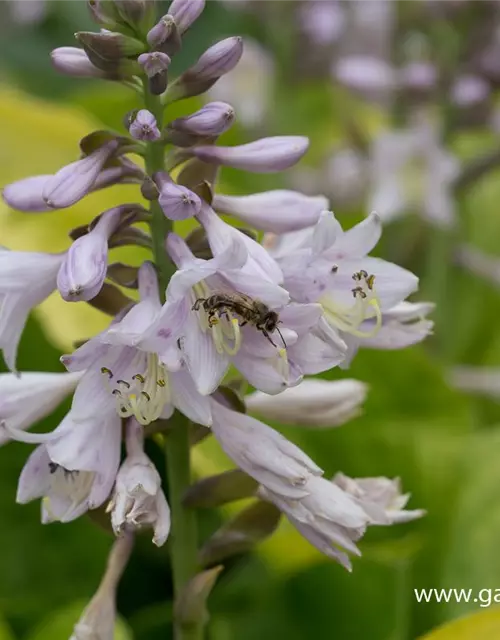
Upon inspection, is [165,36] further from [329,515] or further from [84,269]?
[329,515]

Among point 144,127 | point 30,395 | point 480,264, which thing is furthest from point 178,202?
point 480,264

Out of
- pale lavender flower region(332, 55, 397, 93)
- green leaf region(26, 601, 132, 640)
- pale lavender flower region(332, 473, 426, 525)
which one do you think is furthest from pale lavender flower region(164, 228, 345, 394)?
pale lavender flower region(332, 55, 397, 93)

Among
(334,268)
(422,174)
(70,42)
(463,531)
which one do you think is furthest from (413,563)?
(70,42)

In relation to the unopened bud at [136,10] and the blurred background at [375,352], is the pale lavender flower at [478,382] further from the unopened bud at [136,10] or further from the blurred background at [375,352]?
the unopened bud at [136,10]

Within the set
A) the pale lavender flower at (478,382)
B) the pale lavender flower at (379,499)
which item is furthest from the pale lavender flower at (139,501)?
the pale lavender flower at (478,382)

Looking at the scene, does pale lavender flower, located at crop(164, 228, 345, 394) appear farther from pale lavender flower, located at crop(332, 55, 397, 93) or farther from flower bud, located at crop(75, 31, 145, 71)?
pale lavender flower, located at crop(332, 55, 397, 93)

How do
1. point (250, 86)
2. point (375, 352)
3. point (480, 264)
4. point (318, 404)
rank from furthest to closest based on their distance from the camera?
point (250, 86)
point (480, 264)
point (375, 352)
point (318, 404)
